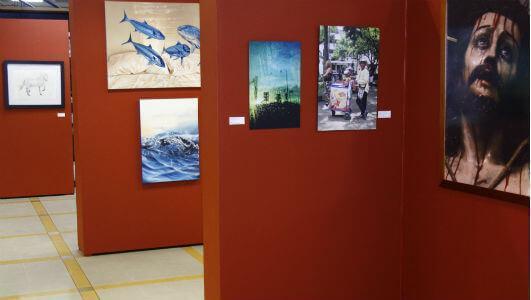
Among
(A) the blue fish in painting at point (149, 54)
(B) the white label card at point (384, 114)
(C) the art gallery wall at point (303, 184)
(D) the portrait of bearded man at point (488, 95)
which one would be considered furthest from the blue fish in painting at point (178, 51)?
(D) the portrait of bearded man at point (488, 95)

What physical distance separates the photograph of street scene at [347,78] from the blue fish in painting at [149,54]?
3083 mm

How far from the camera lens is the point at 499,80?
12.2ft

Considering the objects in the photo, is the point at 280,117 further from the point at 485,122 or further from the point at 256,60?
the point at 485,122

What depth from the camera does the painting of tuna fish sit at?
23.0ft

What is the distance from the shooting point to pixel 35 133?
1093cm

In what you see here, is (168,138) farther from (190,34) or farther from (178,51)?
(190,34)

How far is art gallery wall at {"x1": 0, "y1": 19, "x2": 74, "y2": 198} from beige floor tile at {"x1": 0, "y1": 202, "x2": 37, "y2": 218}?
Answer: 2.06 feet

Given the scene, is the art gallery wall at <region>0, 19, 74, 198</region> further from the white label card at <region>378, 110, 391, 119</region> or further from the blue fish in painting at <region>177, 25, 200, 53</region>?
the white label card at <region>378, 110, 391, 119</region>

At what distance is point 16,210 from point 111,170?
11.2 ft

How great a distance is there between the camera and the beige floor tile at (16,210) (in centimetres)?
959

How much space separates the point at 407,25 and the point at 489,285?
1815 mm

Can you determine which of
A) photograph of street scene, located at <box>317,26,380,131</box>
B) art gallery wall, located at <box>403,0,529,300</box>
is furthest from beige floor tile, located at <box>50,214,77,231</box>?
art gallery wall, located at <box>403,0,529,300</box>

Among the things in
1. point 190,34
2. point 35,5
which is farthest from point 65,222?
point 35,5

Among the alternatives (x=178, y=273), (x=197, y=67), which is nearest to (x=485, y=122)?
(x=178, y=273)
